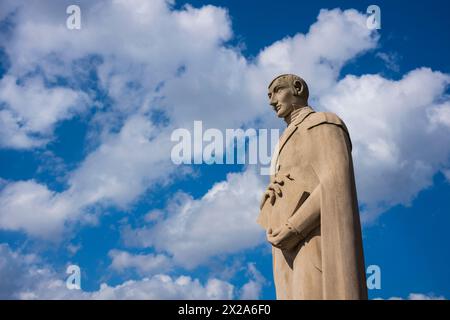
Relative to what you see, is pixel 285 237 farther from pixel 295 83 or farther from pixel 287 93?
pixel 295 83

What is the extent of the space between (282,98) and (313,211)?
2.44 metres

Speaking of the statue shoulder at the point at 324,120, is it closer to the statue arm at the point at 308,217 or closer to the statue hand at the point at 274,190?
the statue hand at the point at 274,190

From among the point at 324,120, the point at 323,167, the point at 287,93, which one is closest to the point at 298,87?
the point at 287,93

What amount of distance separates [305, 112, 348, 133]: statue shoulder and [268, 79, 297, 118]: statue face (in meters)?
0.70

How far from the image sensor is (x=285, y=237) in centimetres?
1018

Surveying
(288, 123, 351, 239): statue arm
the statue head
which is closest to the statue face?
the statue head

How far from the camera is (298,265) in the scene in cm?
1008

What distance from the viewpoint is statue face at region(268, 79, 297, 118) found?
37.5 ft

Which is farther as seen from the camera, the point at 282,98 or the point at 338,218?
the point at 282,98

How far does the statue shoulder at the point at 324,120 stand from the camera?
34.8ft

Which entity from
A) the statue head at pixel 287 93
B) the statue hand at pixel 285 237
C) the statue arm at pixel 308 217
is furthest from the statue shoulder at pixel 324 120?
the statue hand at pixel 285 237
